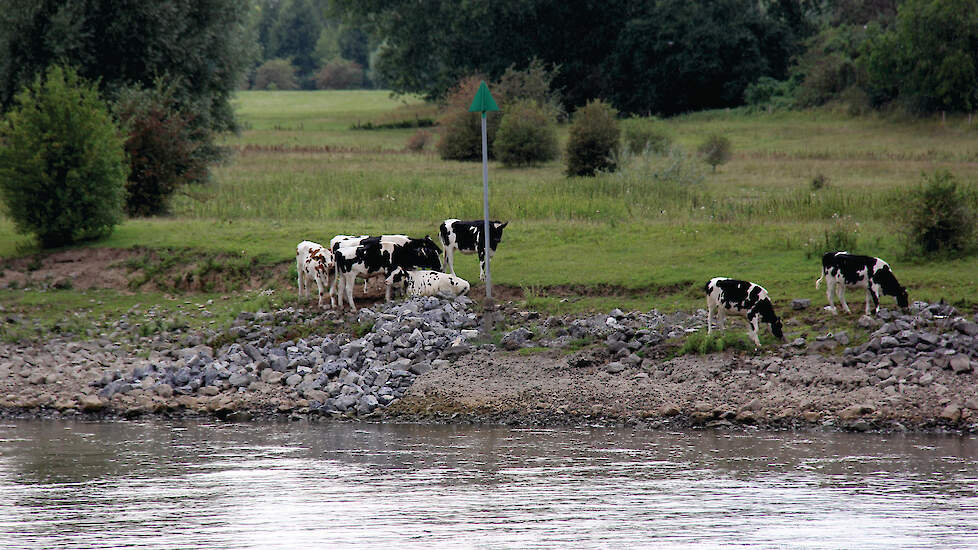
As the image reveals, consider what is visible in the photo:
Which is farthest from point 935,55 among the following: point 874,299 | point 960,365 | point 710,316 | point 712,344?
point 960,365

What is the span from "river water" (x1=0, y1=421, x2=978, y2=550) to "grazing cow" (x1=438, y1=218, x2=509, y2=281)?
21.6 feet

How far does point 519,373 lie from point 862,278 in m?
5.87

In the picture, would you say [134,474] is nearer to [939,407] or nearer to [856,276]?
[939,407]

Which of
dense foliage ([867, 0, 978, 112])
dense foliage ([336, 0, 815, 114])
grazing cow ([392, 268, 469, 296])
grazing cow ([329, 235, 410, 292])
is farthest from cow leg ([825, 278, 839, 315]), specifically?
dense foliage ([336, 0, 815, 114])

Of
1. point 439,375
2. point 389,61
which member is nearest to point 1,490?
point 439,375

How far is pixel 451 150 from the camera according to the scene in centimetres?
5362

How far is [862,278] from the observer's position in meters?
19.1

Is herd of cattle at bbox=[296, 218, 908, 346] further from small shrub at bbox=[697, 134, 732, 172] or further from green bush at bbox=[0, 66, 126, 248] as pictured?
small shrub at bbox=[697, 134, 732, 172]

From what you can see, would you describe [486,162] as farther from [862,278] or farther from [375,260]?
[862,278]

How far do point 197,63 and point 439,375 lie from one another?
23956 millimetres

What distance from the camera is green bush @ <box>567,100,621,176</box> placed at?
4144cm

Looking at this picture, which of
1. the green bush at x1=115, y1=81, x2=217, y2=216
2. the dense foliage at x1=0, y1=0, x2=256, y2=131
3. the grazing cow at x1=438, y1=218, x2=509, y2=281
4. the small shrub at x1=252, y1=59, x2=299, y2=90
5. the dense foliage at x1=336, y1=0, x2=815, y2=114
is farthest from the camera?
the small shrub at x1=252, y1=59, x2=299, y2=90

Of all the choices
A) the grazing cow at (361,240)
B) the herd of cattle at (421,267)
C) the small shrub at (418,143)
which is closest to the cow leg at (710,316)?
the herd of cattle at (421,267)

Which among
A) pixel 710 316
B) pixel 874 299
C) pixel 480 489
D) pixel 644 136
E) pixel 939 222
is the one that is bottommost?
pixel 480 489
